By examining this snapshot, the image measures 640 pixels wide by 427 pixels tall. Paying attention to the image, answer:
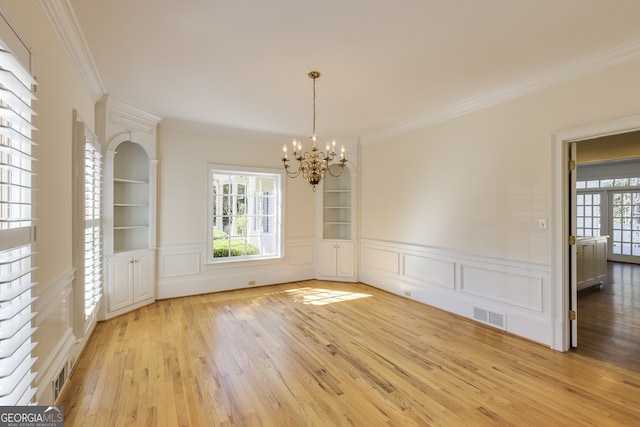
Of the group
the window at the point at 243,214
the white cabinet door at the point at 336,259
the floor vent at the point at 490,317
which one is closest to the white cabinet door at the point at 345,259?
the white cabinet door at the point at 336,259

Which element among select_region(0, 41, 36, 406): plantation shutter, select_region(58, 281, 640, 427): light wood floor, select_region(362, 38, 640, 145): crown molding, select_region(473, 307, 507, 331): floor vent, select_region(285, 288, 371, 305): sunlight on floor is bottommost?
select_region(58, 281, 640, 427): light wood floor

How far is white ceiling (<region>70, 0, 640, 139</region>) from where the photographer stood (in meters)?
2.24

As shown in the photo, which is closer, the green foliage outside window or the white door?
the white door

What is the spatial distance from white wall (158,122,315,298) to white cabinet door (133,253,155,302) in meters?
0.23

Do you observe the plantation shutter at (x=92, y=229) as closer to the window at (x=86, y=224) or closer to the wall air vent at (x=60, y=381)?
the window at (x=86, y=224)

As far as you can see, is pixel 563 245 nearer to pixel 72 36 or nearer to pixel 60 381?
pixel 60 381

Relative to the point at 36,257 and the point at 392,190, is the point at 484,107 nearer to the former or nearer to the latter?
the point at 392,190

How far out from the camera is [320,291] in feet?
18.2

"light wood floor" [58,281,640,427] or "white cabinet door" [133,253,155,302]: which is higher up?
"white cabinet door" [133,253,155,302]

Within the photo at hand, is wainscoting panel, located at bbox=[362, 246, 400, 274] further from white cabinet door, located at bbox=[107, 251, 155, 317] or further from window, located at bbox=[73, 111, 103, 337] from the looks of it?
window, located at bbox=[73, 111, 103, 337]

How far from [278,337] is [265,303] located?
135 centimetres

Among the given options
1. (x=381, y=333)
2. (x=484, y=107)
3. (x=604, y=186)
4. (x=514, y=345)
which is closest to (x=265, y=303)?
(x=381, y=333)

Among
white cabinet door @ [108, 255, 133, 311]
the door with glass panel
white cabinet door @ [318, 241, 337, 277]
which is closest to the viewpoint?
white cabinet door @ [108, 255, 133, 311]

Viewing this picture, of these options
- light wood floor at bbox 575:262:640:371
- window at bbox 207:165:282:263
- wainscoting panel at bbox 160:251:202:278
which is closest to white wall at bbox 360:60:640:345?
light wood floor at bbox 575:262:640:371
